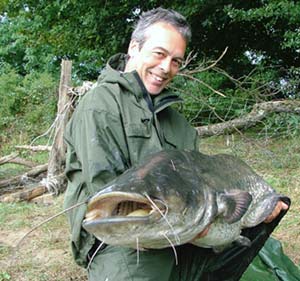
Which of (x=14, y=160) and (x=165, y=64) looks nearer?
(x=165, y=64)

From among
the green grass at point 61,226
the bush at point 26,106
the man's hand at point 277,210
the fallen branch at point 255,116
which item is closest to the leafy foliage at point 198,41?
the bush at point 26,106

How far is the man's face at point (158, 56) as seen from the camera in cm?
222

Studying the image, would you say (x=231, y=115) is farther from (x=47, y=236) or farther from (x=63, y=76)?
(x=47, y=236)

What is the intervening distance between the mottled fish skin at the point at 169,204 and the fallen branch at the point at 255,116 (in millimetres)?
4315

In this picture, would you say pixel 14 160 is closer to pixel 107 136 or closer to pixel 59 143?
pixel 59 143

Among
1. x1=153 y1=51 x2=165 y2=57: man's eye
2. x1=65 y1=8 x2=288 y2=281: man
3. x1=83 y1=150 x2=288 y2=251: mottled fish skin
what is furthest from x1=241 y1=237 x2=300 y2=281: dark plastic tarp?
x1=153 y1=51 x2=165 y2=57: man's eye

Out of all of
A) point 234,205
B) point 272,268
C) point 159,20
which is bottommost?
point 272,268

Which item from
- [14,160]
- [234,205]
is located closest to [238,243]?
[234,205]

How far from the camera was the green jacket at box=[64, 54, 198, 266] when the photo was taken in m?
1.92

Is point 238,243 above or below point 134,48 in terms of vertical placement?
below

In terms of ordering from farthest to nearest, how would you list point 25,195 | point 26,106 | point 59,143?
point 26,106, point 59,143, point 25,195

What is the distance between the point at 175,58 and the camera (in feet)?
7.50

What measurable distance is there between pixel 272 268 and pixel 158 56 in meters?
1.74

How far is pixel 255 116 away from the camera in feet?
21.1
